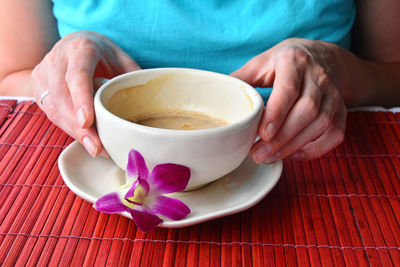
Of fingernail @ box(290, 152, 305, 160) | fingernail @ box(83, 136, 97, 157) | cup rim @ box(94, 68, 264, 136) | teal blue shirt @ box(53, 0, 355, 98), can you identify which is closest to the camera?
cup rim @ box(94, 68, 264, 136)

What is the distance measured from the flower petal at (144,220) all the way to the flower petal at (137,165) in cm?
5

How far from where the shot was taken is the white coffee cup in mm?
479

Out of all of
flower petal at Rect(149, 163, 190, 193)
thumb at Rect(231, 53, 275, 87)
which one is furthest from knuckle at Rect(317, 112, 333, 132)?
flower petal at Rect(149, 163, 190, 193)

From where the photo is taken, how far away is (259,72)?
70 cm

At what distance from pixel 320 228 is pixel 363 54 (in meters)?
0.70

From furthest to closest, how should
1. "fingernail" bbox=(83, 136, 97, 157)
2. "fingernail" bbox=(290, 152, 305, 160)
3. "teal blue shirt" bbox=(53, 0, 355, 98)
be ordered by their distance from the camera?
"teal blue shirt" bbox=(53, 0, 355, 98), "fingernail" bbox=(290, 152, 305, 160), "fingernail" bbox=(83, 136, 97, 157)

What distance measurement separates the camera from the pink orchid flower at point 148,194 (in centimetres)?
50

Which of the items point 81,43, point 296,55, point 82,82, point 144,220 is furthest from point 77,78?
point 296,55

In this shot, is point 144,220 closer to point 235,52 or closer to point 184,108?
point 184,108

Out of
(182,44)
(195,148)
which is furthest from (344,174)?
(182,44)

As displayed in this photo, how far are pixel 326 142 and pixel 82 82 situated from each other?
0.40m

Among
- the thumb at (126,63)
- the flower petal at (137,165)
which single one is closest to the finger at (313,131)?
the flower petal at (137,165)

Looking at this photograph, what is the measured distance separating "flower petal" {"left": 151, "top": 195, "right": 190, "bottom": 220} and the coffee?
0.18 meters

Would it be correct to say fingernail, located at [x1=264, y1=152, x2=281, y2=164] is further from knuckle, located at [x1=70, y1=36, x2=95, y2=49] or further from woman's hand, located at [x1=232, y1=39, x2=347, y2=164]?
knuckle, located at [x1=70, y1=36, x2=95, y2=49]
